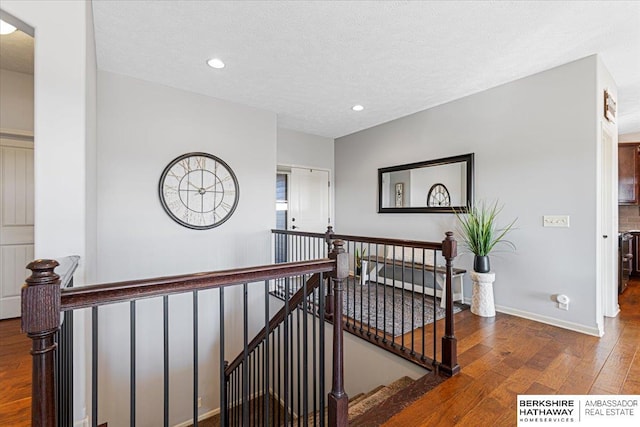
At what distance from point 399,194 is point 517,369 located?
9.10 ft

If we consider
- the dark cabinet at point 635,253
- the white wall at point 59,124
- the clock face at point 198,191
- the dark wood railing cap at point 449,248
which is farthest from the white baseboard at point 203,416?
the dark cabinet at point 635,253

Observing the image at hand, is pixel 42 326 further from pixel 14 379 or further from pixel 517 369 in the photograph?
pixel 517 369

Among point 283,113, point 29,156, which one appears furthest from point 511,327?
point 29,156

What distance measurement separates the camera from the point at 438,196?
395 centimetres

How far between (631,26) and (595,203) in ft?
4.68

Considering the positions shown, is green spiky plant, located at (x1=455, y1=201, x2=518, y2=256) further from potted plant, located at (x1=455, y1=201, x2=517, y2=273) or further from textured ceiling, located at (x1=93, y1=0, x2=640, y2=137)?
textured ceiling, located at (x1=93, y1=0, x2=640, y2=137)

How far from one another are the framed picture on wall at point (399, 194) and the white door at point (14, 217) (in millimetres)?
4614

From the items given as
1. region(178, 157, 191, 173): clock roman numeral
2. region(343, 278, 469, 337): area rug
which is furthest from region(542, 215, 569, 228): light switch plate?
region(178, 157, 191, 173): clock roman numeral

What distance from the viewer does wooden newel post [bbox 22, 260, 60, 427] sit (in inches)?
30.9

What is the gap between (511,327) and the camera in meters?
2.90

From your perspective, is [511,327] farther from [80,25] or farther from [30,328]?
[80,25]

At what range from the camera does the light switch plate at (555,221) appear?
286 cm

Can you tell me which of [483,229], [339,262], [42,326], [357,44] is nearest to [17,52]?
[357,44]

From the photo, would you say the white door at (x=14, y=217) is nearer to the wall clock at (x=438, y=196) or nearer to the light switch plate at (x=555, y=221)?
the wall clock at (x=438, y=196)
